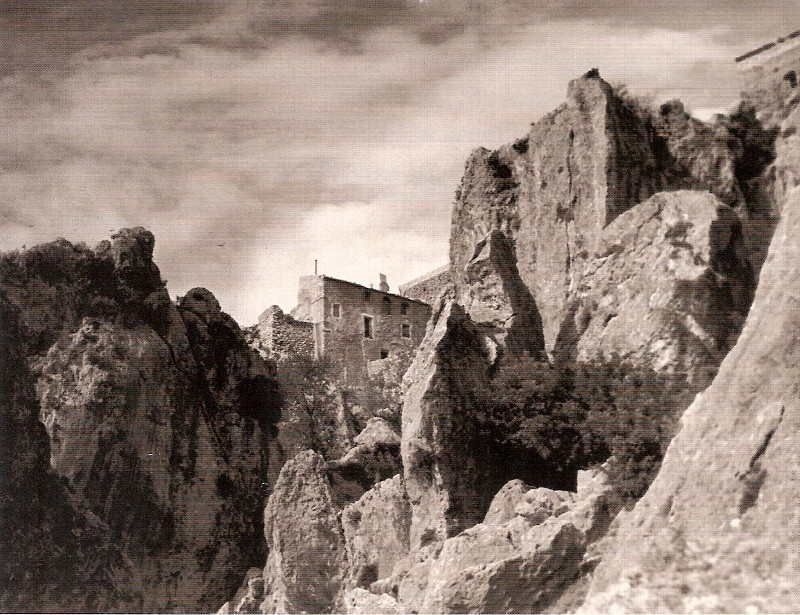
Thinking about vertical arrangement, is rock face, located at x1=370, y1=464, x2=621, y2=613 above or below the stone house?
below

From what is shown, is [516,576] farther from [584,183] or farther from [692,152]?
[692,152]

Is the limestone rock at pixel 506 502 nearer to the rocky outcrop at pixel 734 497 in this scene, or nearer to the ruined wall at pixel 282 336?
the rocky outcrop at pixel 734 497

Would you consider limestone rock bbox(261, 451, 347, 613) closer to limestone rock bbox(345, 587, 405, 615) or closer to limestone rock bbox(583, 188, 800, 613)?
limestone rock bbox(345, 587, 405, 615)

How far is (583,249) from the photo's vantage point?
18.9 m

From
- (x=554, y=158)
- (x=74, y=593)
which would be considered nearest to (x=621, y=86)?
(x=554, y=158)

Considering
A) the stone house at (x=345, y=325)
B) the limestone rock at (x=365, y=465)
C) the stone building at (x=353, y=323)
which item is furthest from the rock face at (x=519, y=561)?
the stone building at (x=353, y=323)

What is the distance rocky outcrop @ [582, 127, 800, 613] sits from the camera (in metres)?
10.8

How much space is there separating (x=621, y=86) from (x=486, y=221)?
3154 mm

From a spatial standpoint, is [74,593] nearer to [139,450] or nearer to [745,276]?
[139,450]

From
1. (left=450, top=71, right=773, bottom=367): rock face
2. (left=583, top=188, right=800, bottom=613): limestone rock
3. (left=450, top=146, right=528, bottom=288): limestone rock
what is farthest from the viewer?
(left=450, top=146, right=528, bottom=288): limestone rock

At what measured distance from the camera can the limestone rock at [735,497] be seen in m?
10.8

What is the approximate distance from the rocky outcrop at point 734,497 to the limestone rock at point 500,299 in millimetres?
5119

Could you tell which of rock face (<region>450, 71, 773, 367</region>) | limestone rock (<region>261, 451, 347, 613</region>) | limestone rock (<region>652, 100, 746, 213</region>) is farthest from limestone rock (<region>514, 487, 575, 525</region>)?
limestone rock (<region>652, 100, 746, 213</region>)

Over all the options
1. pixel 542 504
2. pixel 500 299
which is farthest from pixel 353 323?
pixel 542 504
